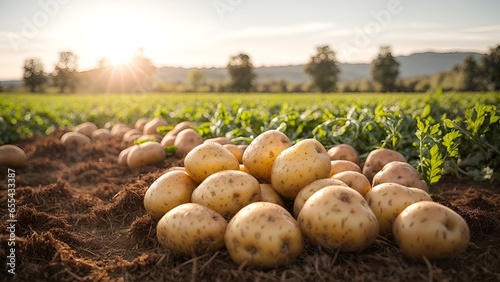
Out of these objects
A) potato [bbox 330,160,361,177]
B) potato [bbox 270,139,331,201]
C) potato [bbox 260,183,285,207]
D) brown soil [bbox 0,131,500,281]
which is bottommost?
brown soil [bbox 0,131,500,281]

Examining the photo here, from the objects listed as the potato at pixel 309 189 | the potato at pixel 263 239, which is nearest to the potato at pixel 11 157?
the potato at pixel 263 239

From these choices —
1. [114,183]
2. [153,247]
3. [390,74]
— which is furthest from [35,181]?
[390,74]

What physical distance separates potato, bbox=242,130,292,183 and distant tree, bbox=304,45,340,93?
7255cm

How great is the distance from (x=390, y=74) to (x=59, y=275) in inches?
3172

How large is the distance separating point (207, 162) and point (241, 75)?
256 feet

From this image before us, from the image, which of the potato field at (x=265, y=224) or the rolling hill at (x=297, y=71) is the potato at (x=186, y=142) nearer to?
the potato field at (x=265, y=224)

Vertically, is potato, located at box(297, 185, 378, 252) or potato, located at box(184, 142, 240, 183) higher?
potato, located at box(184, 142, 240, 183)

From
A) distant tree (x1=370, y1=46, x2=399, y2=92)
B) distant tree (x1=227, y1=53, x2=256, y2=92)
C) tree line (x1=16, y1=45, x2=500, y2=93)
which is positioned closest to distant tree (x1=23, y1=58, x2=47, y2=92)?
tree line (x1=16, y1=45, x2=500, y2=93)

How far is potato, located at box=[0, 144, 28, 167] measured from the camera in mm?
6027

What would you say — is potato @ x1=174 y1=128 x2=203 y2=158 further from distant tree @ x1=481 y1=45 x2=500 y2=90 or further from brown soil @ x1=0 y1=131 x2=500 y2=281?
distant tree @ x1=481 y1=45 x2=500 y2=90

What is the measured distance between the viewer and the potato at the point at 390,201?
267cm

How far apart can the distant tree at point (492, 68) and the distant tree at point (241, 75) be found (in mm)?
46293

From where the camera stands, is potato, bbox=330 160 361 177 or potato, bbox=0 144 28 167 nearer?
potato, bbox=330 160 361 177

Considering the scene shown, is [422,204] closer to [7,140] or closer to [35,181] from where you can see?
[35,181]
